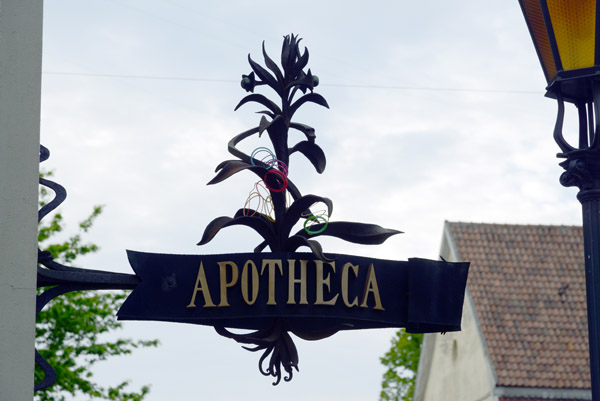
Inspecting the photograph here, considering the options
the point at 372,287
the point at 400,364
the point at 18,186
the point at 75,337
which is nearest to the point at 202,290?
the point at 372,287

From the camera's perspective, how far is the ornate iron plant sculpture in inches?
187

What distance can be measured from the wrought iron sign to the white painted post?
0.57m

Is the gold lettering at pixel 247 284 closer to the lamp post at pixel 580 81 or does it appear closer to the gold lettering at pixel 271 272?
the gold lettering at pixel 271 272

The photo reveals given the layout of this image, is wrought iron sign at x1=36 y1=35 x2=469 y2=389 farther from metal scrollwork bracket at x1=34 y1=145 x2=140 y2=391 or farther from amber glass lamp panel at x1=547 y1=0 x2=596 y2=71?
amber glass lamp panel at x1=547 y1=0 x2=596 y2=71

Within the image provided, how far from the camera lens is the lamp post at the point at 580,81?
5129mm

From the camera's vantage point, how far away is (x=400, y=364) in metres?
37.2

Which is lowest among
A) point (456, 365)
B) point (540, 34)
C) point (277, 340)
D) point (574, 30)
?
point (277, 340)

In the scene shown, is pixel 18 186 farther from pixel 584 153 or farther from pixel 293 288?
pixel 584 153

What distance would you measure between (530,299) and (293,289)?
22.4m

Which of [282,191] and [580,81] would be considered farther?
[580,81]

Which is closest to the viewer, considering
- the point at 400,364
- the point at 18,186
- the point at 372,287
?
the point at 18,186

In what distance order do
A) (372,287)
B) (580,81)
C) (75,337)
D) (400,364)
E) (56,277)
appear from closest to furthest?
(56,277) < (372,287) < (580,81) < (75,337) < (400,364)

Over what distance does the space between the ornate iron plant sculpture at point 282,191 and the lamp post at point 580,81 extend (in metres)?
1.00

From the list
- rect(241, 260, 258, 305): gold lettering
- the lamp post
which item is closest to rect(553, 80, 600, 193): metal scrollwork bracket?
the lamp post
